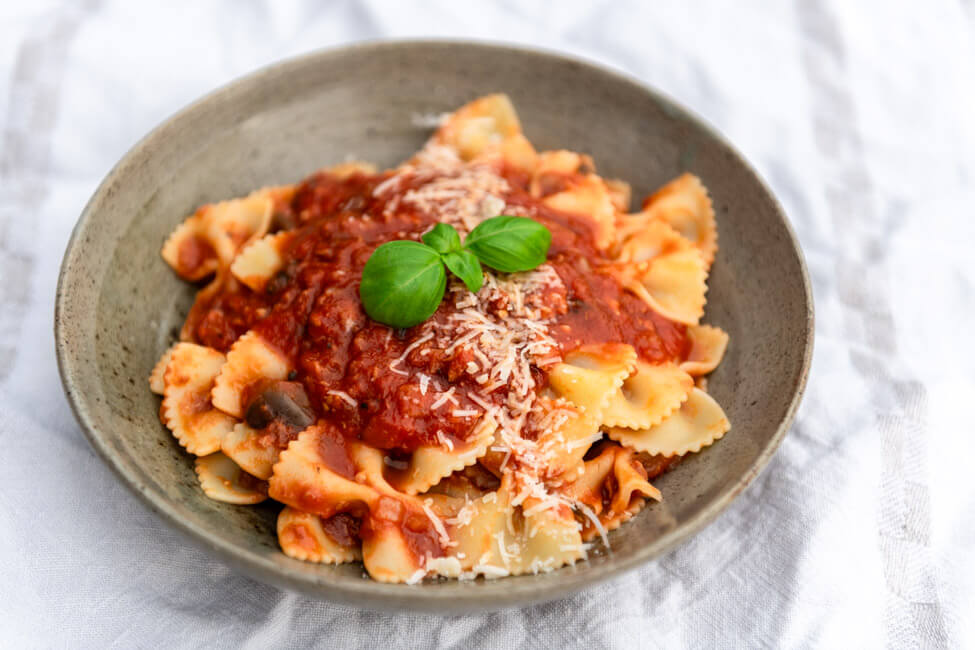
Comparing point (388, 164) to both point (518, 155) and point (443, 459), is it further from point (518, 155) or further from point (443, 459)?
point (443, 459)

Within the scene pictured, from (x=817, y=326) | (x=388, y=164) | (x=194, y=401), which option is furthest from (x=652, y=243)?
(x=194, y=401)

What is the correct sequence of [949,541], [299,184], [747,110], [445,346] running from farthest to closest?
1. [747,110]
2. [299,184]
3. [949,541]
4. [445,346]

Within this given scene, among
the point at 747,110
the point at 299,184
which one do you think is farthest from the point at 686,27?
the point at 299,184

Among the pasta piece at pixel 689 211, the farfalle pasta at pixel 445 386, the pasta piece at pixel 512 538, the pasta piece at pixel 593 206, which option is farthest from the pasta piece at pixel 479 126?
the pasta piece at pixel 512 538

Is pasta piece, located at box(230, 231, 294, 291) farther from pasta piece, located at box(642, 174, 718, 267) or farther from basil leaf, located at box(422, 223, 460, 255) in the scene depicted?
pasta piece, located at box(642, 174, 718, 267)

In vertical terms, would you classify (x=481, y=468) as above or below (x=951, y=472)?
above

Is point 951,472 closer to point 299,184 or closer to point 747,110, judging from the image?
point 747,110

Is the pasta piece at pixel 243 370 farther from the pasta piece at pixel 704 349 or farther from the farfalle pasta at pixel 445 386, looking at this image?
the pasta piece at pixel 704 349
